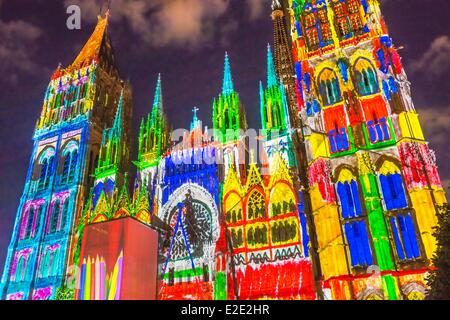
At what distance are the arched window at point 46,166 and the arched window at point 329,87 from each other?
27034mm

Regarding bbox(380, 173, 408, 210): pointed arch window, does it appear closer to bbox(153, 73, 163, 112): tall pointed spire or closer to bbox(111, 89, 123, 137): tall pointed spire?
bbox(153, 73, 163, 112): tall pointed spire

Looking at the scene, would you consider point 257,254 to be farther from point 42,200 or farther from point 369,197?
point 42,200

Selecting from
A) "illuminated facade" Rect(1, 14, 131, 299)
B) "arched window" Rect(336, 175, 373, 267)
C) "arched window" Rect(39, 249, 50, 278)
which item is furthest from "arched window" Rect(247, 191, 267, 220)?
"arched window" Rect(39, 249, 50, 278)

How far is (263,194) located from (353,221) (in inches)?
261

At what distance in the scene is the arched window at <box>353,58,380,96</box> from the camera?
26.2 metres

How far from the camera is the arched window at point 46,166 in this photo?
37344 millimetres

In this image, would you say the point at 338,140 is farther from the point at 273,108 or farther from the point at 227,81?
the point at 227,81

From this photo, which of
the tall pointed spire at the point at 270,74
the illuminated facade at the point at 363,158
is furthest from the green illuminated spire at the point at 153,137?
the illuminated facade at the point at 363,158

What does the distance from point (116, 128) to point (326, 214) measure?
24096 mm

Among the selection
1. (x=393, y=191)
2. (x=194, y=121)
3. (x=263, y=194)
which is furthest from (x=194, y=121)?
(x=393, y=191)

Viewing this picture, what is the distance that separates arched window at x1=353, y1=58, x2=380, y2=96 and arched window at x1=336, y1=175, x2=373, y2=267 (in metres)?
6.23

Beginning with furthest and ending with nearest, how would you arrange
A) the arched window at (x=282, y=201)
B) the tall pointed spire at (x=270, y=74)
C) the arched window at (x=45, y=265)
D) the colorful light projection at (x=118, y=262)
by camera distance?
the tall pointed spire at (x=270, y=74) → the arched window at (x=45, y=265) → the arched window at (x=282, y=201) → the colorful light projection at (x=118, y=262)

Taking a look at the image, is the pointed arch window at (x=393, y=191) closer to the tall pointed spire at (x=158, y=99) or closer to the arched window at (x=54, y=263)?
the tall pointed spire at (x=158, y=99)
